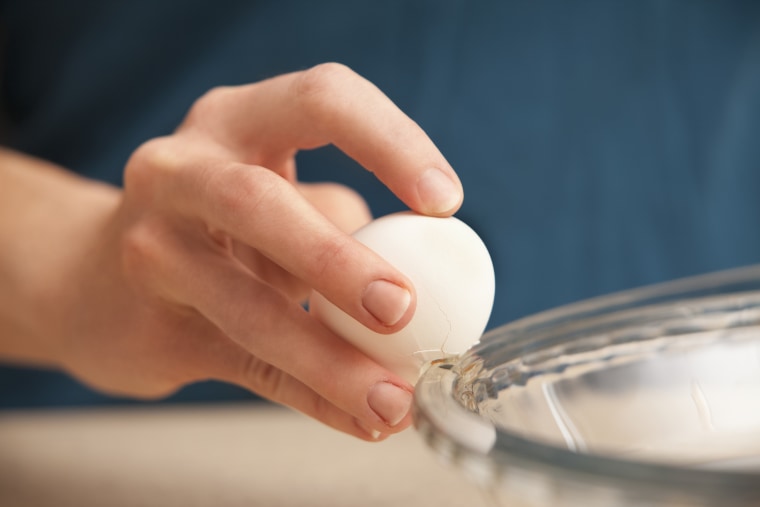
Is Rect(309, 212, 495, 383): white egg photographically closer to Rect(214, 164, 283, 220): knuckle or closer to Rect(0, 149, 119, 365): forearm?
Rect(214, 164, 283, 220): knuckle

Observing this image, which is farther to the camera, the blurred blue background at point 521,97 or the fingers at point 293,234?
the blurred blue background at point 521,97

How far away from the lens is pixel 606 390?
533mm

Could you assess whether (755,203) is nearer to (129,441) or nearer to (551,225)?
(551,225)

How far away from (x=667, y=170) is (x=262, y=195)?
88cm

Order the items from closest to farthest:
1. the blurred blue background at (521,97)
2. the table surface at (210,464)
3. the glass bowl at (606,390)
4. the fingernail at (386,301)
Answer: the glass bowl at (606,390) → the fingernail at (386,301) → the table surface at (210,464) → the blurred blue background at (521,97)

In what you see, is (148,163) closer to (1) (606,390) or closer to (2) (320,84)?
(2) (320,84)

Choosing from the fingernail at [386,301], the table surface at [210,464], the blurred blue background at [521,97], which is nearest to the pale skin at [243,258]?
the fingernail at [386,301]

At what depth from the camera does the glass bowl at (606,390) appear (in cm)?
34

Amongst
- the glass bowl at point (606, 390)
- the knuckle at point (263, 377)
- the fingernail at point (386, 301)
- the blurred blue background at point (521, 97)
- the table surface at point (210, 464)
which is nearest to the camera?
the glass bowl at point (606, 390)

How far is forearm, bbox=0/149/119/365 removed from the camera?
2.73 ft

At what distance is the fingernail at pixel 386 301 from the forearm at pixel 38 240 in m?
0.43

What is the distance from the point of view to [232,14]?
3.88 ft

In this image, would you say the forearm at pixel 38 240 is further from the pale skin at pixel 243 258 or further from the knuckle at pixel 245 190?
the knuckle at pixel 245 190

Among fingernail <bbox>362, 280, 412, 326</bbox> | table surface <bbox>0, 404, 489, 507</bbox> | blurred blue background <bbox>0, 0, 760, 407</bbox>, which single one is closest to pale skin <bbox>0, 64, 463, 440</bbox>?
fingernail <bbox>362, 280, 412, 326</bbox>
